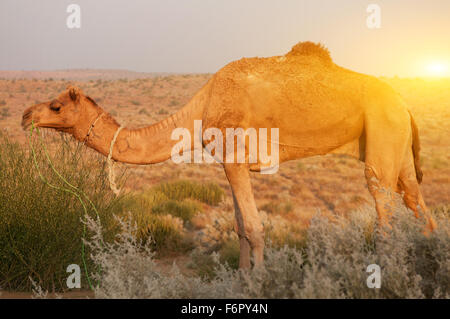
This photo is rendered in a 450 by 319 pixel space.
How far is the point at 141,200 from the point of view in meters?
11.1

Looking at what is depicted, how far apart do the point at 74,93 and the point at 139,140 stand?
3.17ft

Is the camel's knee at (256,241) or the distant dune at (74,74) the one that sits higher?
the distant dune at (74,74)

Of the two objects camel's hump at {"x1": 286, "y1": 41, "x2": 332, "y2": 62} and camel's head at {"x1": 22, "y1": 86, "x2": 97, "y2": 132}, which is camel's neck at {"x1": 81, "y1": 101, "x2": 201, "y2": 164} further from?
camel's hump at {"x1": 286, "y1": 41, "x2": 332, "y2": 62}

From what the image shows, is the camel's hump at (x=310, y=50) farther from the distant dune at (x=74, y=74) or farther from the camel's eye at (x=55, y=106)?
the distant dune at (x=74, y=74)

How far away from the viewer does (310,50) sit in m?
6.15

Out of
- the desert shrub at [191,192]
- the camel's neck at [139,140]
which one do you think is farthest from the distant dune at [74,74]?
the camel's neck at [139,140]

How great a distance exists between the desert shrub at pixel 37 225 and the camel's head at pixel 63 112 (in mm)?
833

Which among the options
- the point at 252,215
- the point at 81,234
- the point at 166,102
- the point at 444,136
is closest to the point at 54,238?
the point at 81,234

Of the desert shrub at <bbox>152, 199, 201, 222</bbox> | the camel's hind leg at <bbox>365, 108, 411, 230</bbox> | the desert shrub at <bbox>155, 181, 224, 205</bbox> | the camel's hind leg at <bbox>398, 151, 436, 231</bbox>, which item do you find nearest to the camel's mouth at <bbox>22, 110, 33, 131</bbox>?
the camel's hind leg at <bbox>365, 108, 411, 230</bbox>

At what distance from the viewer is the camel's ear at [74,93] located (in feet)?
18.3

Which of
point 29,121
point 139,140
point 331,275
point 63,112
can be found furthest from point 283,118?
point 29,121

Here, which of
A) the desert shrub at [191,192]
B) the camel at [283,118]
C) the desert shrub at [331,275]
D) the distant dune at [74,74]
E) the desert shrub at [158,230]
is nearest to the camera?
the desert shrub at [331,275]

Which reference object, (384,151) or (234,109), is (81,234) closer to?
(234,109)

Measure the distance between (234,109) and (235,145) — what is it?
0.45 m
